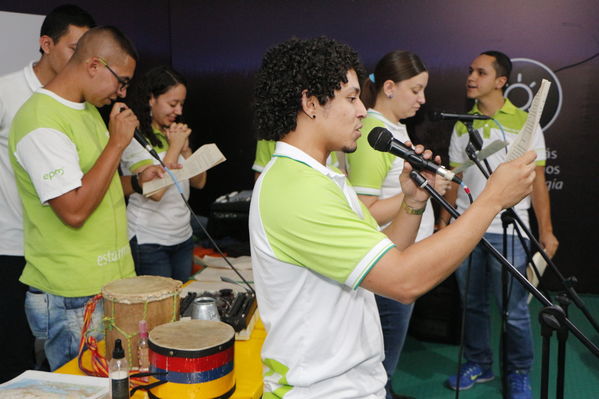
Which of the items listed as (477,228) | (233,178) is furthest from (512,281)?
(233,178)

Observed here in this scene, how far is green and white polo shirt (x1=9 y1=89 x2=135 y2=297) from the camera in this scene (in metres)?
1.85

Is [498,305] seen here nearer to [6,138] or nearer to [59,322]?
[59,322]

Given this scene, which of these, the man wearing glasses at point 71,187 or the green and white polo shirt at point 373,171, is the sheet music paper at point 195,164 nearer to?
the man wearing glasses at point 71,187

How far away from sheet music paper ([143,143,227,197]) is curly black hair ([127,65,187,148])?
1.86 feet

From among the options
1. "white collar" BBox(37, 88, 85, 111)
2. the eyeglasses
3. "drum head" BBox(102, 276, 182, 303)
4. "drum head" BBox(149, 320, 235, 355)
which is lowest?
"drum head" BBox(149, 320, 235, 355)

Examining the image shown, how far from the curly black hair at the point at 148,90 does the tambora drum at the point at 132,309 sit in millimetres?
1400

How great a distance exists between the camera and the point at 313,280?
51.9 inches

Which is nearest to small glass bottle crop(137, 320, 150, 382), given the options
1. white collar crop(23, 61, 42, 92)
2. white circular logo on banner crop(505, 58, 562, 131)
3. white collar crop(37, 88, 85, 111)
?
white collar crop(37, 88, 85, 111)

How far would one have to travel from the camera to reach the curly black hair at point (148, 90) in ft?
9.74

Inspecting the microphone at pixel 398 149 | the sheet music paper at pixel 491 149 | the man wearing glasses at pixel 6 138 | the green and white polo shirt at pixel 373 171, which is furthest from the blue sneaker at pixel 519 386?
→ the man wearing glasses at pixel 6 138

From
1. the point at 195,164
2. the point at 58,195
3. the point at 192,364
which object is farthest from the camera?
the point at 195,164

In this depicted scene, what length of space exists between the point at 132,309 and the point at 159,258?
1123mm

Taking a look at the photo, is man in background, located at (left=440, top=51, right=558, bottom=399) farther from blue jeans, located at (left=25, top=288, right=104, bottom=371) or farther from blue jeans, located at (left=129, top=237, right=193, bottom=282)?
blue jeans, located at (left=25, top=288, right=104, bottom=371)

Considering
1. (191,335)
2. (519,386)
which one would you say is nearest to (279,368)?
(191,335)
